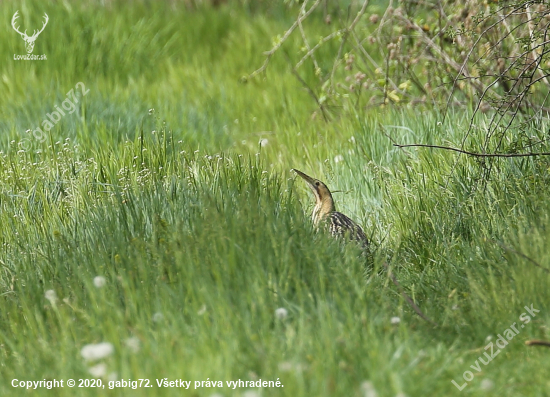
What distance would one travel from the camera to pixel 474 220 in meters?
4.34

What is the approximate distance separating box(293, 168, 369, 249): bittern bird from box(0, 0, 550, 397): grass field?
0.12m

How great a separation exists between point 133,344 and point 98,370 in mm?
187

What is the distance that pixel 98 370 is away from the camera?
8.83 ft

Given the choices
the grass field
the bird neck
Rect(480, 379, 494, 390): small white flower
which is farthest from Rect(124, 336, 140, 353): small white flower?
the bird neck

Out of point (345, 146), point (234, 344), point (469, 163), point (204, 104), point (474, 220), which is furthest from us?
point (204, 104)

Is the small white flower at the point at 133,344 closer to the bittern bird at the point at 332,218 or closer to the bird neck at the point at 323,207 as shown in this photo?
the bittern bird at the point at 332,218

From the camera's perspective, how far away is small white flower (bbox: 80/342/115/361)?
9.11 ft

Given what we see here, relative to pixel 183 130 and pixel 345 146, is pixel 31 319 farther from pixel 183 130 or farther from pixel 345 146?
pixel 183 130

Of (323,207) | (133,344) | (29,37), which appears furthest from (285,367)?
(29,37)

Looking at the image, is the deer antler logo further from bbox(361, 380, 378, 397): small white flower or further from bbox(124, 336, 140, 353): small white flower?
bbox(361, 380, 378, 397): small white flower

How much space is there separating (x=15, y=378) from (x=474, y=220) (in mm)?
2580

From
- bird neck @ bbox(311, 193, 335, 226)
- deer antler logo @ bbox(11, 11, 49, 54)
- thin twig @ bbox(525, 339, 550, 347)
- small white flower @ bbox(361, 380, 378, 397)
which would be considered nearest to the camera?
small white flower @ bbox(361, 380, 378, 397)

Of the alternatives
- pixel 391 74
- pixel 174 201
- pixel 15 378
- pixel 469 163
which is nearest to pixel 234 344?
pixel 15 378

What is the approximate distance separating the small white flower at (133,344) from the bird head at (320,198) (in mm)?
2132
